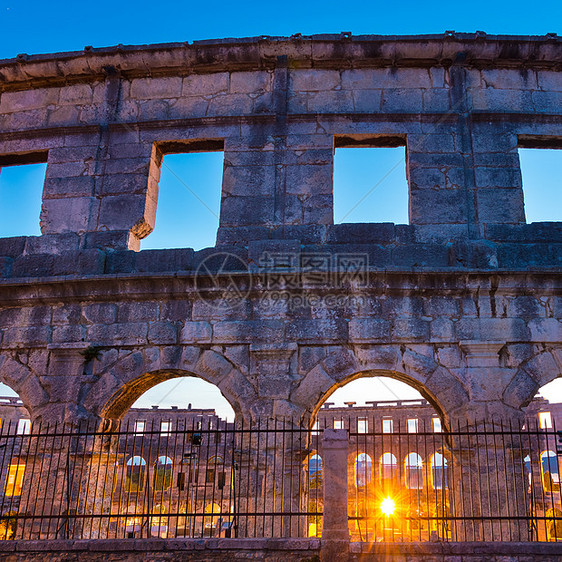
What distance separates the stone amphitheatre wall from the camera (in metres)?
7.45

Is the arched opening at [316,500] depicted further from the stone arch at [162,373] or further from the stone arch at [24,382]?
the stone arch at [24,382]

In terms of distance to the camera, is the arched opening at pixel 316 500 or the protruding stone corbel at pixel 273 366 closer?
the protruding stone corbel at pixel 273 366

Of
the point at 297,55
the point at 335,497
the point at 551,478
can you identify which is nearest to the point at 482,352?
the point at 335,497

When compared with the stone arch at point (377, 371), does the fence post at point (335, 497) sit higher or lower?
lower

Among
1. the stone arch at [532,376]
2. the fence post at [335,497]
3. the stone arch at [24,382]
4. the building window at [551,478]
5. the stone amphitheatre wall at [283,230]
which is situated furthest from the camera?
the building window at [551,478]

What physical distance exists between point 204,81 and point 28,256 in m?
3.72

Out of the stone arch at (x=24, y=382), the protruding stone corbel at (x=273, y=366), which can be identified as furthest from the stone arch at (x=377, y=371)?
the stone arch at (x=24, y=382)

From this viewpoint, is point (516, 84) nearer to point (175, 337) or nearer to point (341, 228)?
point (341, 228)

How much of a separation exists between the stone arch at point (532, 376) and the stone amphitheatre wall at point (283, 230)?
3 centimetres

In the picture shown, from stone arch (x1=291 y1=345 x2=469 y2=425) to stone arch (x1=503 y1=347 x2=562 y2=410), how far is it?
1.85ft

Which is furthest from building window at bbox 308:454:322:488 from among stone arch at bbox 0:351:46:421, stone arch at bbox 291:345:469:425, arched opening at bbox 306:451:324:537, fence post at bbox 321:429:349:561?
stone arch at bbox 0:351:46:421

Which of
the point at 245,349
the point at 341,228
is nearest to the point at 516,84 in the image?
the point at 341,228

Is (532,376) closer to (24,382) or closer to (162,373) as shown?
(162,373)

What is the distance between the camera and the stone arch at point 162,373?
24.5 feet
